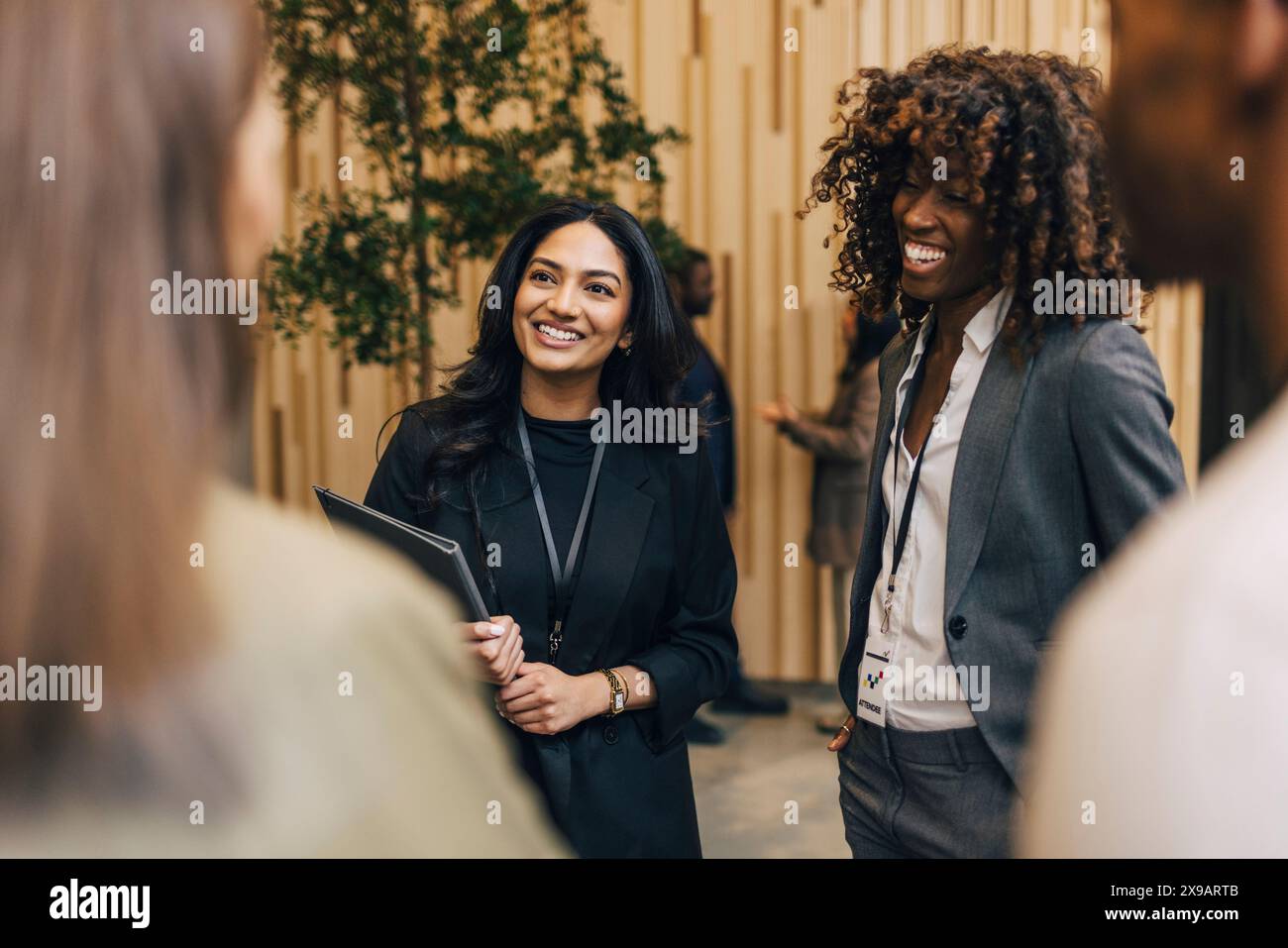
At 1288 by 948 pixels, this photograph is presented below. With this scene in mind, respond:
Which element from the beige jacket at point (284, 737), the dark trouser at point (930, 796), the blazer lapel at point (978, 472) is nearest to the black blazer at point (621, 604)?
the dark trouser at point (930, 796)

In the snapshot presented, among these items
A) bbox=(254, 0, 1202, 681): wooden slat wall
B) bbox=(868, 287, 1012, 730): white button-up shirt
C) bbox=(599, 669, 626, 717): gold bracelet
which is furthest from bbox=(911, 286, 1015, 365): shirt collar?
bbox=(254, 0, 1202, 681): wooden slat wall

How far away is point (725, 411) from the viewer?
14.8 ft

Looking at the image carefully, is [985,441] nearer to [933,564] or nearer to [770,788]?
[933,564]

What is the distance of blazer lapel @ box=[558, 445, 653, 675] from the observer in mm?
1839

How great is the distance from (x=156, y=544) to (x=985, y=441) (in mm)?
1234

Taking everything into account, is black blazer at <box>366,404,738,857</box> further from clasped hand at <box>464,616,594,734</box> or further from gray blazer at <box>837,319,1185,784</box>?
gray blazer at <box>837,319,1185,784</box>

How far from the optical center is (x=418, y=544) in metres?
Answer: 1.53

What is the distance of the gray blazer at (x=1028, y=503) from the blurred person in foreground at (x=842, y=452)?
9.08 feet

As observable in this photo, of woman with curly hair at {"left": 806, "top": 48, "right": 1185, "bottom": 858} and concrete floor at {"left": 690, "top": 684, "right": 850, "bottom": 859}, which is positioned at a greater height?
woman with curly hair at {"left": 806, "top": 48, "right": 1185, "bottom": 858}

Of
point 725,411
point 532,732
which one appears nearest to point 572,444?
point 532,732

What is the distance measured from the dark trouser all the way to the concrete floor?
1.48 metres

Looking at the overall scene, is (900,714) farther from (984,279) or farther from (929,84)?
(929,84)

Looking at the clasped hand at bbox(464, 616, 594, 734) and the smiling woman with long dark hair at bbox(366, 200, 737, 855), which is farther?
the smiling woman with long dark hair at bbox(366, 200, 737, 855)
